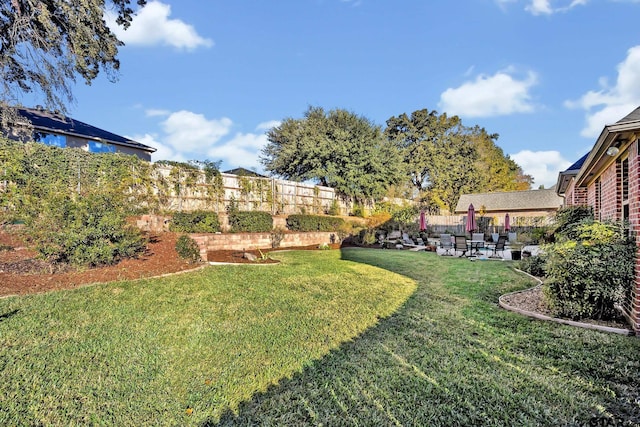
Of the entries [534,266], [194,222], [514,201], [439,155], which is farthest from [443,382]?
[439,155]

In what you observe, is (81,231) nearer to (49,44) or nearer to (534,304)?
(49,44)

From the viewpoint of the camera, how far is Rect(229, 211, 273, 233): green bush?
1338 centimetres

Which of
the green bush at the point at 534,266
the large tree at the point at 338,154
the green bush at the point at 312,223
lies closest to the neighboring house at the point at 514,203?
the large tree at the point at 338,154

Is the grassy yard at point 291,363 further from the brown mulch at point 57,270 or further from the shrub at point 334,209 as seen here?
the shrub at point 334,209

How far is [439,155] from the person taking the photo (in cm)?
3731

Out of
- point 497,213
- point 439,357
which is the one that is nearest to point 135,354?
point 439,357

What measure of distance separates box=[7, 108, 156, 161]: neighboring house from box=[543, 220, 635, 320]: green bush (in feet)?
58.9

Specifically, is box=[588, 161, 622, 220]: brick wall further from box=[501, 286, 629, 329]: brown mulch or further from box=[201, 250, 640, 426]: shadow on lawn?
box=[201, 250, 640, 426]: shadow on lawn

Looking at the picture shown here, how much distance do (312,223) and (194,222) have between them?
6305 millimetres

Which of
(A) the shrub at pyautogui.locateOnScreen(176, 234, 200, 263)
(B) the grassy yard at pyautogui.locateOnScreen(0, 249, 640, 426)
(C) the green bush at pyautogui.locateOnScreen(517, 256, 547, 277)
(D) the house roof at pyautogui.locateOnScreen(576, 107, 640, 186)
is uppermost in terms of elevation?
(D) the house roof at pyautogui.locateOnScreen(576, 107, 640, 186)

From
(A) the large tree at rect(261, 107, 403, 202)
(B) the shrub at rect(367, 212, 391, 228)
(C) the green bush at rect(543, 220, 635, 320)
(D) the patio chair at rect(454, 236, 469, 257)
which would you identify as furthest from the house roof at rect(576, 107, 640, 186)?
(A) the large tree at rect(261, 107, 403, 202)

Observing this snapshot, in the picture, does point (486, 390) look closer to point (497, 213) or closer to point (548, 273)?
point (548, 273)

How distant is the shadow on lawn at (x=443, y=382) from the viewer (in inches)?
97.0

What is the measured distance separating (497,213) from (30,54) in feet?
124
